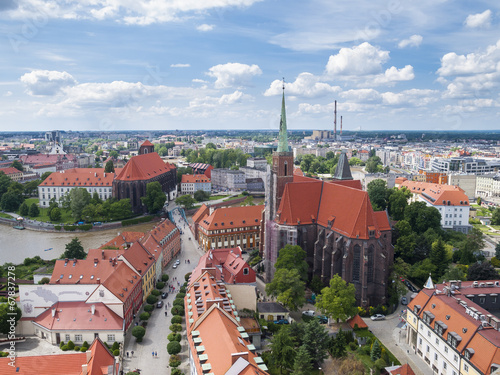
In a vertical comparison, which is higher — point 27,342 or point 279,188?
point 279,188

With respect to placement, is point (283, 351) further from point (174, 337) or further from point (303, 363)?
point (174, 337)

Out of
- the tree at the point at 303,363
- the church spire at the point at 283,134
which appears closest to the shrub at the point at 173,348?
the tree at the point at 303,363

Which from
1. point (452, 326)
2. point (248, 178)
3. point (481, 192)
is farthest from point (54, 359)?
point (481, 192)

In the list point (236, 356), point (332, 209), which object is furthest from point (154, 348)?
point (332, 209)

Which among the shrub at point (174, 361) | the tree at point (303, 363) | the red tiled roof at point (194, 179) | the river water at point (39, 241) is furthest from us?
the red tiled roof at point (194, 179)

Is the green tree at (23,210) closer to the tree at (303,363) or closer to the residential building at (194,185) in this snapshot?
the residential building at (194,185)

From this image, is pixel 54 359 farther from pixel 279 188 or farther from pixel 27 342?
pixel 279 188
